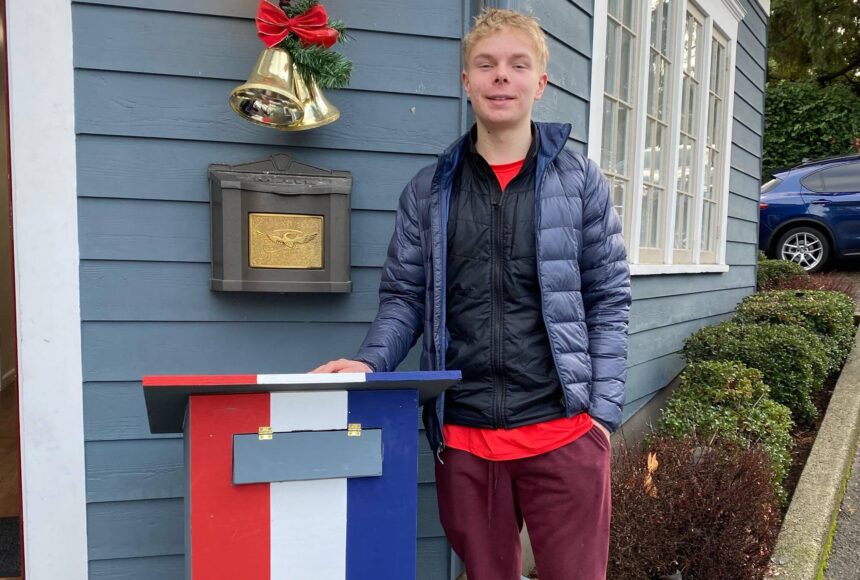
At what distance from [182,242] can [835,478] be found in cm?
316

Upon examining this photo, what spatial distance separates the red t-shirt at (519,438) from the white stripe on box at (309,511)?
377mm

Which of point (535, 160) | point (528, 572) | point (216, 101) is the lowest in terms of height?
point (528, 572)

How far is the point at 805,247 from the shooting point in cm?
840

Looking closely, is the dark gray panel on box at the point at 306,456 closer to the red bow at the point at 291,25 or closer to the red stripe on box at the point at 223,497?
the red stripe on box at the point at 223,497

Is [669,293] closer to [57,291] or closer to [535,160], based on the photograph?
[535,160]

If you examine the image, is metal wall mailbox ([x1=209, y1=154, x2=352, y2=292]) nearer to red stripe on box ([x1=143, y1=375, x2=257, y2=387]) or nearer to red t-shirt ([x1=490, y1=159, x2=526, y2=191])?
red t-shirt ([x1=490, y1=159, x2=526, y2=191])

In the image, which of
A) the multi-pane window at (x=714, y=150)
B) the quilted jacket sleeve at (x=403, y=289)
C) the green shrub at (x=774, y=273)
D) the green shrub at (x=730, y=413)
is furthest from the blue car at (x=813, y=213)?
the quilted jacket sleeve at (x=403, y=289)

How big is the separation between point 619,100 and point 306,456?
9.70 feet

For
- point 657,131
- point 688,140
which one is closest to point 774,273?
point 688,140

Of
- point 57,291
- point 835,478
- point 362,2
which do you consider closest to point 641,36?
point 362,2

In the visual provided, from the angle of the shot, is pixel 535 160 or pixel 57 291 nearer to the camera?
pixel 535 160

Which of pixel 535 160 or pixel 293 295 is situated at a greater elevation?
pixel 535 160

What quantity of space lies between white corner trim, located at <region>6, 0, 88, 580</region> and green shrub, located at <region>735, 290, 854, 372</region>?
4.64 m

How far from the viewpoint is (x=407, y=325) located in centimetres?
172
